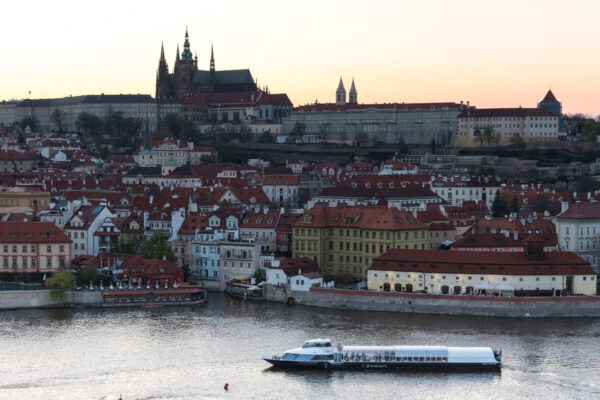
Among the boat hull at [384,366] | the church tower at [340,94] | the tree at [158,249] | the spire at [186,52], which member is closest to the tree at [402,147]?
the church tower at [340,94]

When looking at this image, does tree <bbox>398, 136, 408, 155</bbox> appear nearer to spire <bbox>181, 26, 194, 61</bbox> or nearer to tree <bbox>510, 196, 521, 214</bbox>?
tree <bbox>510, 196, 521, 214</bbox>

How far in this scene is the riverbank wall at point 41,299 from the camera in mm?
44406

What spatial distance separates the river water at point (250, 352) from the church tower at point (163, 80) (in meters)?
109

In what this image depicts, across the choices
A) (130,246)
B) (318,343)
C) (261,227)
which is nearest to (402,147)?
(261,227)

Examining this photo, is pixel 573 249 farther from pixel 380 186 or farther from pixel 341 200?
pixel 380 186

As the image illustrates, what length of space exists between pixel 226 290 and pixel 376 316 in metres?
9.12

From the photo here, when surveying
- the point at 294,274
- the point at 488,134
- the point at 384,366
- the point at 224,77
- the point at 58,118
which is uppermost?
the point at 224,77

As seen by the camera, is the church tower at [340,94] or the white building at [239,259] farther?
the church tower at [340,94]

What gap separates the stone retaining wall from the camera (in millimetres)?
41562

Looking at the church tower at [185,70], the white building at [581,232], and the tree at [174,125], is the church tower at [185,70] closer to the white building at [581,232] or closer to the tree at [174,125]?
the tree at [174,125]

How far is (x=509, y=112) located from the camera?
109500mm

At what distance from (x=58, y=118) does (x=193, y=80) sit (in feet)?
61.9

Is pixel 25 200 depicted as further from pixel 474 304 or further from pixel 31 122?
pixel 31 122

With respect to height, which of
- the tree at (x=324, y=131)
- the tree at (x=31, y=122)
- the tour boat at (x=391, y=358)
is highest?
the tree at (x=31, y=122)
